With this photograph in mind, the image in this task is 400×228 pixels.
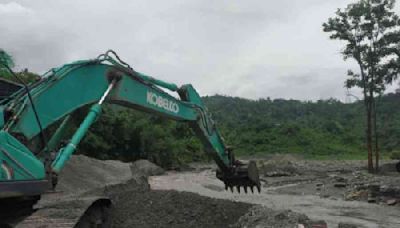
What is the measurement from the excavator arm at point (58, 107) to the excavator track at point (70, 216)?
73 cm

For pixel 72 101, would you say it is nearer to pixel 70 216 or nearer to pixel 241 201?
pixel 70 216

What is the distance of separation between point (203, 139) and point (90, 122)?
3.34 metres

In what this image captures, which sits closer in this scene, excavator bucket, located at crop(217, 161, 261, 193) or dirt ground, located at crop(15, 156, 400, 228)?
excavator bucket, located at crop(217, 161, 261, 193)

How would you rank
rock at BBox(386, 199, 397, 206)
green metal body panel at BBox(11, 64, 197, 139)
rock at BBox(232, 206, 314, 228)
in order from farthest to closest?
1. rock at BBox(386, 199, 397, 206)
2. rock at BBox(232, 206, 314, 228)
3. green metal body panel at BBox(11, 64, 197, 139)

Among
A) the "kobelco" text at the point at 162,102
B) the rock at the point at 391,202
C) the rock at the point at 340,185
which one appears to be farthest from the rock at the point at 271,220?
the rock at the point at 340,185

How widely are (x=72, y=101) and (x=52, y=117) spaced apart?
0.38 m

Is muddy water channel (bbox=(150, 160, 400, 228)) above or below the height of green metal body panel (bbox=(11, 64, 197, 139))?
below

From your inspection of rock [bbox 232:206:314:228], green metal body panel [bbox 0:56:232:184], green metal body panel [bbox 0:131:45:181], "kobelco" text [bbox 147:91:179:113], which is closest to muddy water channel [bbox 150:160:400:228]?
rock [bbox 232:206:314:228]

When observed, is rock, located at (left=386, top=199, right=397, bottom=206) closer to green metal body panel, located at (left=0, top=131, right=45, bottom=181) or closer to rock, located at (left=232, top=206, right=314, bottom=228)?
rock, located at (left=232, top=206, right=314, bottom=228)

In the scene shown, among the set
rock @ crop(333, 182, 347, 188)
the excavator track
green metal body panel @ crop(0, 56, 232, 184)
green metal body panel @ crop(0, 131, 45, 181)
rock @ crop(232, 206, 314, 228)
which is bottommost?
rock @ crop(333, 182, 347, 188)

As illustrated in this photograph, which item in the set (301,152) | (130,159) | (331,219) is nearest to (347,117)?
(301,152)

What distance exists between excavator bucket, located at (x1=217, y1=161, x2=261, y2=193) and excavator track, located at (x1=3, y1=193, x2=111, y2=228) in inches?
101

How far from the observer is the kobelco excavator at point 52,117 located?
17.8 feet

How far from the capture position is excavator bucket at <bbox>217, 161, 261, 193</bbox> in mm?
9484
